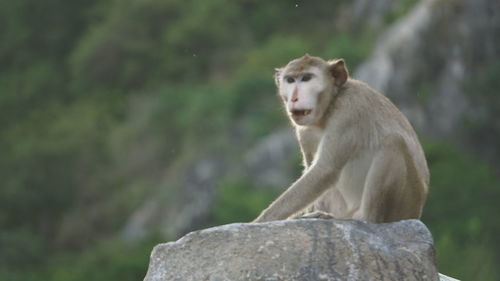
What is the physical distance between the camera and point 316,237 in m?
11.2

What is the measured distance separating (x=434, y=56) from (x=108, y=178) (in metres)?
28.5

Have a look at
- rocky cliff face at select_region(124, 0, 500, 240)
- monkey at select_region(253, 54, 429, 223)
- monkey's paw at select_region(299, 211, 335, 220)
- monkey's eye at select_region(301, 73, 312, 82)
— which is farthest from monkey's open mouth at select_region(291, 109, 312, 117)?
rocky cliff face at select_region(124, 0, 500, 240)

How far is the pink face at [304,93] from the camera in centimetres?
1256

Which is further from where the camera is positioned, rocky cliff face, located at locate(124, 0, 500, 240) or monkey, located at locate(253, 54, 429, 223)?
rocky cliff face, located at locate(124, 0, 500, 240)

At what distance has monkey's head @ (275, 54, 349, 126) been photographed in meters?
12.6

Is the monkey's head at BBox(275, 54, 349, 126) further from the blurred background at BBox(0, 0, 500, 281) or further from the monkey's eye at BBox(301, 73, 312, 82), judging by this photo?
the blurred background at BBox(0, 0, 500, 281)

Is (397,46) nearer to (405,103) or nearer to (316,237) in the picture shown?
(405,103)

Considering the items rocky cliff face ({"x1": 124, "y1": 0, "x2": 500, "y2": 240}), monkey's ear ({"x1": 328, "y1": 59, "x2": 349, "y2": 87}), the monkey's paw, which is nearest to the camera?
the monkey's paw

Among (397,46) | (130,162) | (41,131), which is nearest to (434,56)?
(397,46)

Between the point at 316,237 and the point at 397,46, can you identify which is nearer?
the point at 316,237

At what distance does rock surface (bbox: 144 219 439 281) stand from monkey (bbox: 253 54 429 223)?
2.93 feet

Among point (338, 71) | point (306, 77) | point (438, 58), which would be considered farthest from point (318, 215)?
point (438, 58)

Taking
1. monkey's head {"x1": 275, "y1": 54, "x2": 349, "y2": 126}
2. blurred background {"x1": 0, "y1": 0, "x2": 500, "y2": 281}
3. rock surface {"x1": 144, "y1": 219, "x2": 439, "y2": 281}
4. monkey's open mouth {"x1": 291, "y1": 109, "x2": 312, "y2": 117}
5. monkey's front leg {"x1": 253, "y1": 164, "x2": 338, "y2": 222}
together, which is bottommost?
blurred background {"x1": 0, "y1": 0, "x2": 500, "y2": 281}

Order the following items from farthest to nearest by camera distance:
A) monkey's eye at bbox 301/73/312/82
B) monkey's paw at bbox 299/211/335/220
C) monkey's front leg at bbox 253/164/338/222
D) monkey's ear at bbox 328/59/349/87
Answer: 1. monkey's ear at bbox 328/59/349/87
2. monkey's eye at bbox 301/73/312/82
3. monkey's front leg at bbox 253/164/338/222
4. monkey's paw at bbox 299/211/335/220
